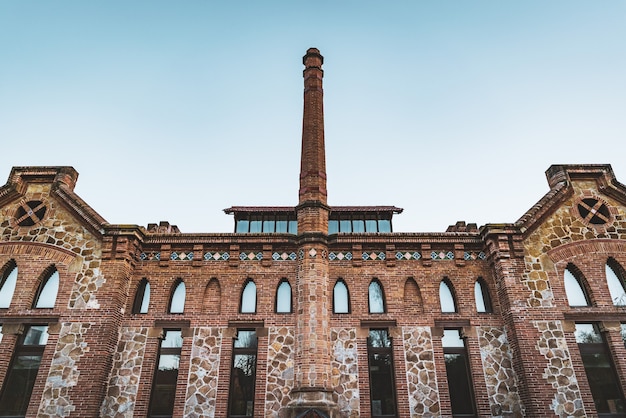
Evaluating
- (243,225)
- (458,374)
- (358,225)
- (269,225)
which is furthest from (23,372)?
(358,225)

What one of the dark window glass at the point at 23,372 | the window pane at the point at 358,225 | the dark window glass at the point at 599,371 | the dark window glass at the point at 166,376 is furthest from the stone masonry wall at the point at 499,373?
the dark window glass at the point at 23,372

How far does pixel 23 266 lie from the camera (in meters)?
13.8

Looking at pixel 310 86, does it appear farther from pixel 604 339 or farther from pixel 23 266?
pixel 604 339

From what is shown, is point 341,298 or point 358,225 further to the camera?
point 358,225

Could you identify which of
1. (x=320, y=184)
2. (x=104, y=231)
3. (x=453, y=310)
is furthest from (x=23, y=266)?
(x=453, y=310)

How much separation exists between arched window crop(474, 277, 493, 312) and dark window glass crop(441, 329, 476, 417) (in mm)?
1137

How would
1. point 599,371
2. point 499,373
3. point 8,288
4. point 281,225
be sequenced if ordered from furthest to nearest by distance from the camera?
point 281,225
point 8,288
point 499,373
point 599,371

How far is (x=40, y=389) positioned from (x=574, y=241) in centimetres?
1650

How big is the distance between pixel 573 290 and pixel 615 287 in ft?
4.19

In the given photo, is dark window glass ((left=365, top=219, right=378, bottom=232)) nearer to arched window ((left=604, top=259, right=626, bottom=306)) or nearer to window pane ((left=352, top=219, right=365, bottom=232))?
window pane ((left=352, top=219, right=365, bottom=232))

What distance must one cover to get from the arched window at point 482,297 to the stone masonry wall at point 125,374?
10332 millimetres

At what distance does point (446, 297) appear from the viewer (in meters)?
14.1

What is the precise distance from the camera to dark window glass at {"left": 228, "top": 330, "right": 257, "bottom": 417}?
12.6 meters

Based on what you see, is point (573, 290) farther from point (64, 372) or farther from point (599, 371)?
point (64, 372)
